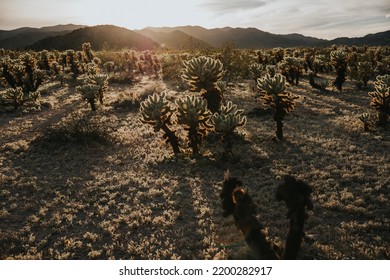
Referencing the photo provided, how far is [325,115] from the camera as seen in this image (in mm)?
16672

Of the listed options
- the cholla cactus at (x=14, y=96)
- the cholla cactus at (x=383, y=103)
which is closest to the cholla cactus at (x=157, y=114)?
the cholla cactus at (x=383, y=103)

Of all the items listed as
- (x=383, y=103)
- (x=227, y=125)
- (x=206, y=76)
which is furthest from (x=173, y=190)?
(x=383, y=103)

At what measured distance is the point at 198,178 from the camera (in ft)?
33.8

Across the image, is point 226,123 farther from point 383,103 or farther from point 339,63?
A: point 339,63

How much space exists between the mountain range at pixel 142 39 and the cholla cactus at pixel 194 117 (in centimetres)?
1549

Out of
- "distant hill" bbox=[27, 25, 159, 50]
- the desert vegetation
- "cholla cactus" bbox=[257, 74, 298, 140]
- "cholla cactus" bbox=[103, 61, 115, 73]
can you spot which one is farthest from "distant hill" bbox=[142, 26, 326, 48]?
"cholla cactus" bbox=[257, 74, 298, 140]

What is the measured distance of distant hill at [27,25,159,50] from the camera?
7962cm

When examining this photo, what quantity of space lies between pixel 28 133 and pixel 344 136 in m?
13.4

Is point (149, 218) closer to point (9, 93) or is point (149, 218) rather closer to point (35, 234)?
point (35, 234)

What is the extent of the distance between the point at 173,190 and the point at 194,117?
114 inches

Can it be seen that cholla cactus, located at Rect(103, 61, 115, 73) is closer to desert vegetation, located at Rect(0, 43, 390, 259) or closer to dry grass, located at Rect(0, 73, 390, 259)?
desert vegetation, located at Rect(0, 43, 390, 259)

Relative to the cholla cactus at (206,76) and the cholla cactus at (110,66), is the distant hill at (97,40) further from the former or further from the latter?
the cholla cactus at (206,76)

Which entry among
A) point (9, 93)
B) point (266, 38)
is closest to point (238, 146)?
point (9, 93)

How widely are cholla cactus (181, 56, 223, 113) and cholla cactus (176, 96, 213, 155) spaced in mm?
2392
